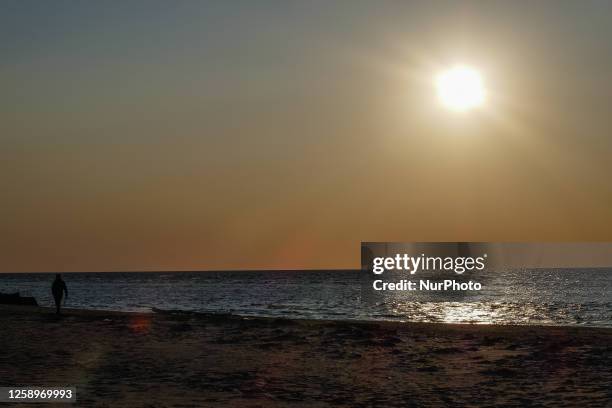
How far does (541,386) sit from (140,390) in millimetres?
10104

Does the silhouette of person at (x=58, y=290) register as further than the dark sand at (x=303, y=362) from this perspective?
Yes

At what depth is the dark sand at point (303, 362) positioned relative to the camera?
18.7m

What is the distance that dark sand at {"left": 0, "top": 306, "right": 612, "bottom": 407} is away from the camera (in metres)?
18.7

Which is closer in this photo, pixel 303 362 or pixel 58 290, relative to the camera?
pixel 303 362

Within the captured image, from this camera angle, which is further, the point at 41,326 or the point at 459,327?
the point at 459,327

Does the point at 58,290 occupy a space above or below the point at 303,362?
above

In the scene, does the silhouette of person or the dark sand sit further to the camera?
the silhouette of person

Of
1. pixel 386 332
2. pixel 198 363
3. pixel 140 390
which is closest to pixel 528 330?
pixel 386 332

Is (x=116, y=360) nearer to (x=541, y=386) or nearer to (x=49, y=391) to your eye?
(x=49, y=391)

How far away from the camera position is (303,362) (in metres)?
24.8

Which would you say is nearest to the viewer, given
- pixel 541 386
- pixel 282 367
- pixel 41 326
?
pixel 541 386

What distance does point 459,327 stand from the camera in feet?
116

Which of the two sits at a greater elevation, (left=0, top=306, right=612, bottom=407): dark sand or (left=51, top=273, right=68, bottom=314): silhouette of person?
(left=51, top=273, right=68, bottom=314): silhouette of person

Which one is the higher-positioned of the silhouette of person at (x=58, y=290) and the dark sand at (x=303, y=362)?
the silhouette of person at (x=58, y=290)
